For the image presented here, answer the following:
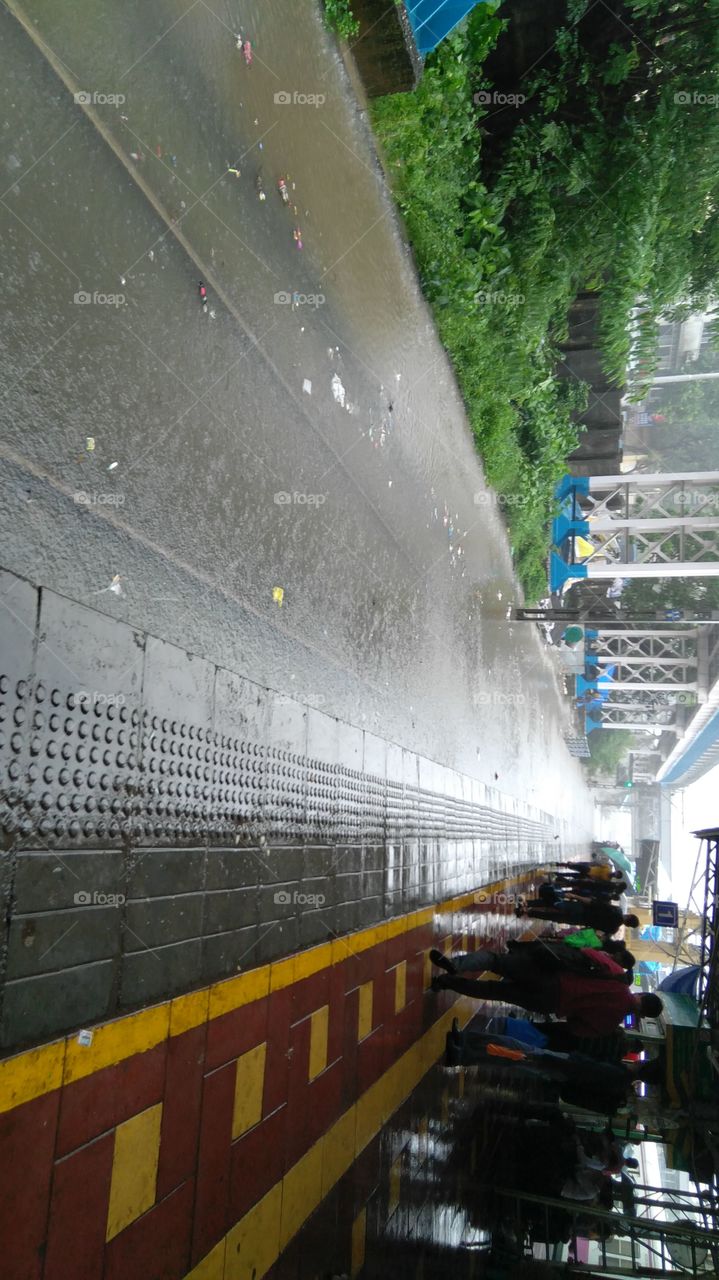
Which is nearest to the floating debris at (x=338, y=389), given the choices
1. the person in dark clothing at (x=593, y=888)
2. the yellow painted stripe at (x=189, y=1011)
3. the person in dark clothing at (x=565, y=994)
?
the yellow painted stripe at (x=189, y=1011)

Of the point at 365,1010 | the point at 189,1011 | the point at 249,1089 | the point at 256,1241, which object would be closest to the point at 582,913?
the point at 365,1010

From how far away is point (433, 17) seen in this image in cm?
475

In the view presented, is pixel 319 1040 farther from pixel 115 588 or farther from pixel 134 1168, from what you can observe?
pixel 115 588

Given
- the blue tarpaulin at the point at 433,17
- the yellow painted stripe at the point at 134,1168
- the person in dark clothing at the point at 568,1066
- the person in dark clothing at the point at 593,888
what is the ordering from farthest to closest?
the person in dark clothing at the point at 593,888 → the person in dark clothing at the point at 568,1066 → the blue tarpaulin at the point at 433,17 → the yellow painted stripe at the point at 134,1168

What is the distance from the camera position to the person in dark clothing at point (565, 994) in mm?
5664

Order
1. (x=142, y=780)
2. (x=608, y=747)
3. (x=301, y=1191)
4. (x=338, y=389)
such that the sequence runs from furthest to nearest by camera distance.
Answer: (x=608, y=747)
(x=338, y=389)
(x=301, y=1191)
(x=142, y=780)

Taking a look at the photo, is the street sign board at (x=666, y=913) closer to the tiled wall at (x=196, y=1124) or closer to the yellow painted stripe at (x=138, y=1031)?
the tiled wall at (x=196, y=1124)

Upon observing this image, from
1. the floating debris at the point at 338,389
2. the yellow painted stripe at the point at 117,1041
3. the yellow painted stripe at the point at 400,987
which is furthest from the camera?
the yellow painted stripe at the point at 400,987

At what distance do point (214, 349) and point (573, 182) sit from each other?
17.0ft

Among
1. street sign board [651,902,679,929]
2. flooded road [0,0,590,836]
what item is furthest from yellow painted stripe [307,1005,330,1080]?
street sign board [651,902,679,929]

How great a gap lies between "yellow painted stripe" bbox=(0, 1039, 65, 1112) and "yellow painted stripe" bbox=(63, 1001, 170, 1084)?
0.12 feet

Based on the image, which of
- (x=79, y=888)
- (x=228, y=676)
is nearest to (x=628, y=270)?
(x=228, y=676)

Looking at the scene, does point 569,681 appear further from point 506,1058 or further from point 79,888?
point 79,888

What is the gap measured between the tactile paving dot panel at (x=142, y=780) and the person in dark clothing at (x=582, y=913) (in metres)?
6.70
